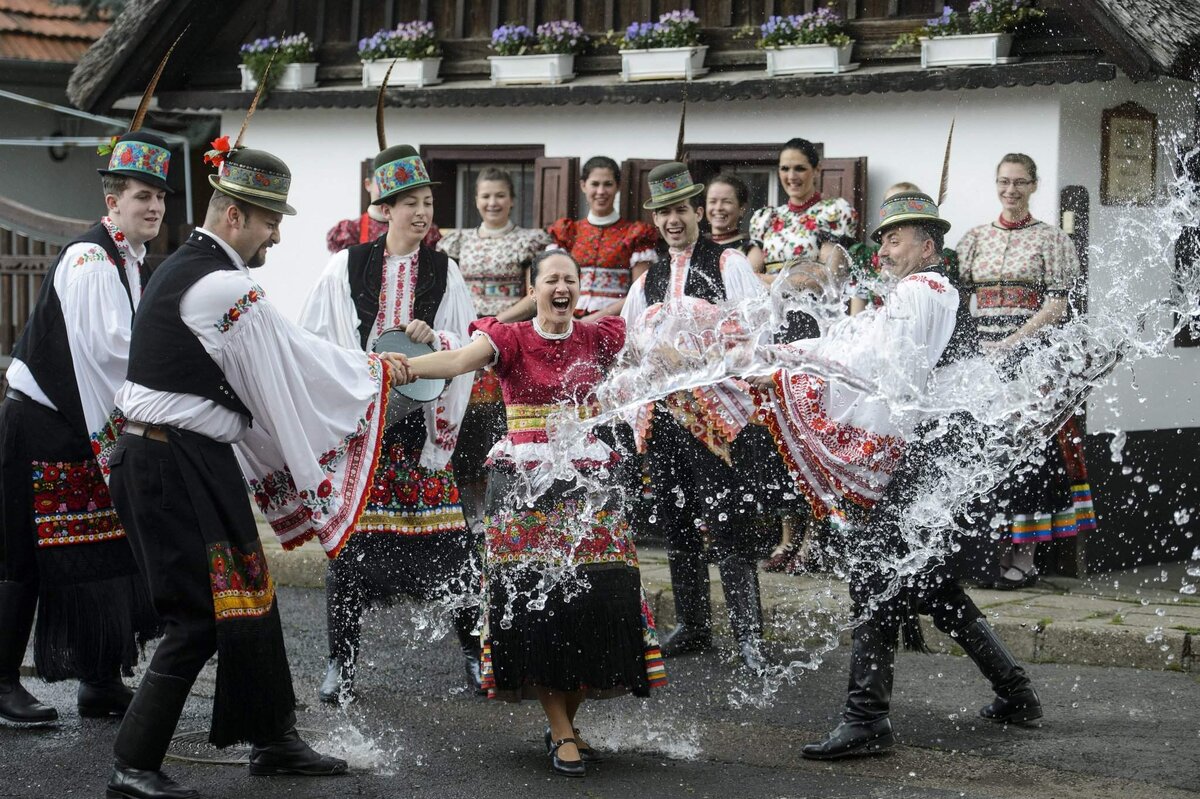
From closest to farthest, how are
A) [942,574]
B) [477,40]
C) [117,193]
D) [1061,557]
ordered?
[942,574] → [117,193] → [1061,557] → [477,40]

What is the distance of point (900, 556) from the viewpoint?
577 centimetres

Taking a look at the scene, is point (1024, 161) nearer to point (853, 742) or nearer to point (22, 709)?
point (853, 742)

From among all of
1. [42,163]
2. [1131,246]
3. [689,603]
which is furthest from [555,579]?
[42,163]

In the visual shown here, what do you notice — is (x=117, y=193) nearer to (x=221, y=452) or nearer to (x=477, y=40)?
(x=221, y=452)

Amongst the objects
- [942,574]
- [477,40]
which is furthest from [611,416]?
[477,40]

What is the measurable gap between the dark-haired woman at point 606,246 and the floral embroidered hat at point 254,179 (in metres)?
4.03

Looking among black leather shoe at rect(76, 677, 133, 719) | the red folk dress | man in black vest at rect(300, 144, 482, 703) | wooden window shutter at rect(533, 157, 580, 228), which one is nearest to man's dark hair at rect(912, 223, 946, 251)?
the red folk dress

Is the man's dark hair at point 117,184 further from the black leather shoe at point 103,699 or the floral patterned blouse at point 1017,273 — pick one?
the floral patterned blouse at point 1017,273

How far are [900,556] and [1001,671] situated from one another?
2.45 ft

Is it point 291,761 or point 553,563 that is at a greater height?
point 553,563

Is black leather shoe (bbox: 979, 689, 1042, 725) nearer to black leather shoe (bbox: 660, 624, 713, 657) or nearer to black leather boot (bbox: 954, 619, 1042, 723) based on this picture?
black leather boot (bbox: 954, 619, 1042, 723)

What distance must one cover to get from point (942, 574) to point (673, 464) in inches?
73.7

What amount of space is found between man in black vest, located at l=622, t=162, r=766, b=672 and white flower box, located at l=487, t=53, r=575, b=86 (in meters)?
3.60

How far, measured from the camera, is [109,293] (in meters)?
6.17
